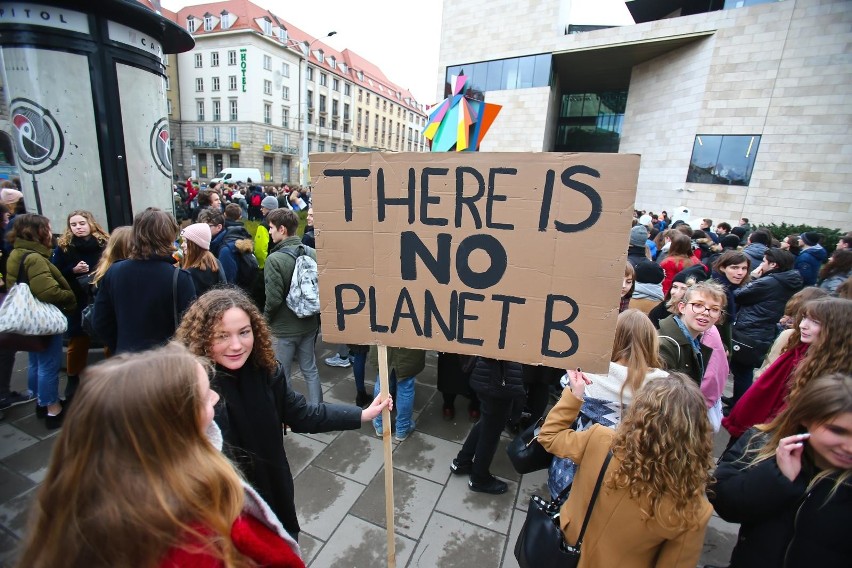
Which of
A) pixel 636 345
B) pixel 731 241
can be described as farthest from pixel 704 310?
pixel 731 241

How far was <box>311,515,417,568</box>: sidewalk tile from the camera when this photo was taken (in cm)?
233

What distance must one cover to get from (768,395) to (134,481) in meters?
3.19

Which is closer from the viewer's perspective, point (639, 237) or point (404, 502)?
point (404, 502)

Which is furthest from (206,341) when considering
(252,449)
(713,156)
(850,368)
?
(713,156)

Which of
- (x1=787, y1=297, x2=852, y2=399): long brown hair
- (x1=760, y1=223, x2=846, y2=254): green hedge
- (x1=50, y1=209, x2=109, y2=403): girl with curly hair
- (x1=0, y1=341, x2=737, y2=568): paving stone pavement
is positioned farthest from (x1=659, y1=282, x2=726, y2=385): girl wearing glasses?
(x1=760, y1=223, x2=846, y2=254): green hedge

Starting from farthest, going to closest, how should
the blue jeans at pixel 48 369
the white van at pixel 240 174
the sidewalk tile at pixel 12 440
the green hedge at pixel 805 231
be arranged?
1. the white van at pixel 240 174
2. the green hedge at pixel 805 231
3. the blue jeans at pixel 48 369
4. the sidewalk tile at pixel 12 440

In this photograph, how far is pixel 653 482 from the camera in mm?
1342

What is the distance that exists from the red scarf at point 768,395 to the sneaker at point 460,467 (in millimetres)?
1837

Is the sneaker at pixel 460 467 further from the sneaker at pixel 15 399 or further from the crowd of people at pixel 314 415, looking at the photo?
the sneaker at pixel 15 399

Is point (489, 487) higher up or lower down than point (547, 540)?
lower down

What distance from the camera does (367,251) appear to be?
181 centimetres

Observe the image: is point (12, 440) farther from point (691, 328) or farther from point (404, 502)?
point (691, 328)

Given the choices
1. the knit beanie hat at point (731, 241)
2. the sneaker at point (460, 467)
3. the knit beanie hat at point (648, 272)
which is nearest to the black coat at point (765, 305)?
the knit beanie hat at point (648, 272)

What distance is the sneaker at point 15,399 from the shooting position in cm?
352
